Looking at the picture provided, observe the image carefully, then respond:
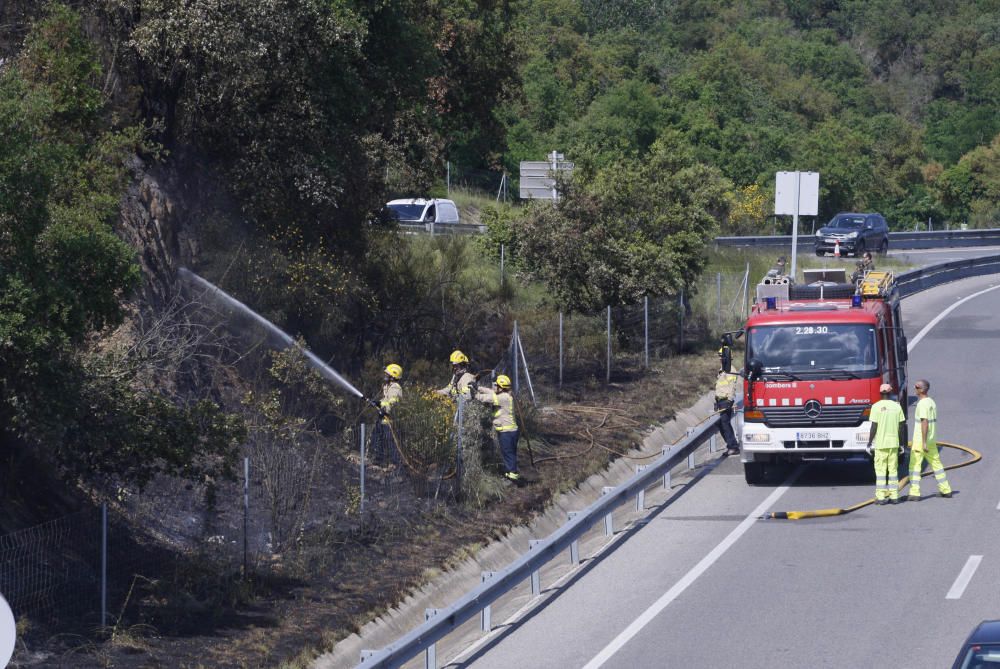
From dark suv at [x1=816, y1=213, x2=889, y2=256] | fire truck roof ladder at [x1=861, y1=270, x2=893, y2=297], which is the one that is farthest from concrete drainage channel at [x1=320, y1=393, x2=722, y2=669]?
dark suv at [x1=816, y1=213, x2=889, y2=256]

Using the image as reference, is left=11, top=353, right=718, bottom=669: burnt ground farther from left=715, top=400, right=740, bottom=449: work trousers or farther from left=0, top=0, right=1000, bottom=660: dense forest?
left=715, top=400, right=740, bottom=449: work trousers

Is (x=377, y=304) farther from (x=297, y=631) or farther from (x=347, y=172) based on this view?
(x=297, y=631)

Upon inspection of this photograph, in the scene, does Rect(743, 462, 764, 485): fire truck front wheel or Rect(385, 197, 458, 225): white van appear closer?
Rect(743, 462, 764, 485): fire truck front wheel

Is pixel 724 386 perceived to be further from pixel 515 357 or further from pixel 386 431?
pixel 386 431

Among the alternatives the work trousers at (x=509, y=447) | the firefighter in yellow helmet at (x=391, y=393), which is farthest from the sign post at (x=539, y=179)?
the firefighter in yellow helmet at (x=391, y=393)

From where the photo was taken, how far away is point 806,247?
47375 mm

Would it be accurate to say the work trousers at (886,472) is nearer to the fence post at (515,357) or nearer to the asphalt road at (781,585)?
the asphalt road at (781,585)

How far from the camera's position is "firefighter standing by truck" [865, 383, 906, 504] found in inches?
651

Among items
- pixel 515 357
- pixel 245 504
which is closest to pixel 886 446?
pixel 515 357

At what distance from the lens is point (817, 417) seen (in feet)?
58.1

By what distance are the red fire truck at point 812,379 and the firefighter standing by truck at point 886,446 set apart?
50 centimetres

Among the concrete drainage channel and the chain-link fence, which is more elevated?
the chain-link fence

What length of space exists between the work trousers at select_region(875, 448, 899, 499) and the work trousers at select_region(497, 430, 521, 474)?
468cm

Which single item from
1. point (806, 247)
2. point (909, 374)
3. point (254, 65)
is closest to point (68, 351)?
point (254, 65)
